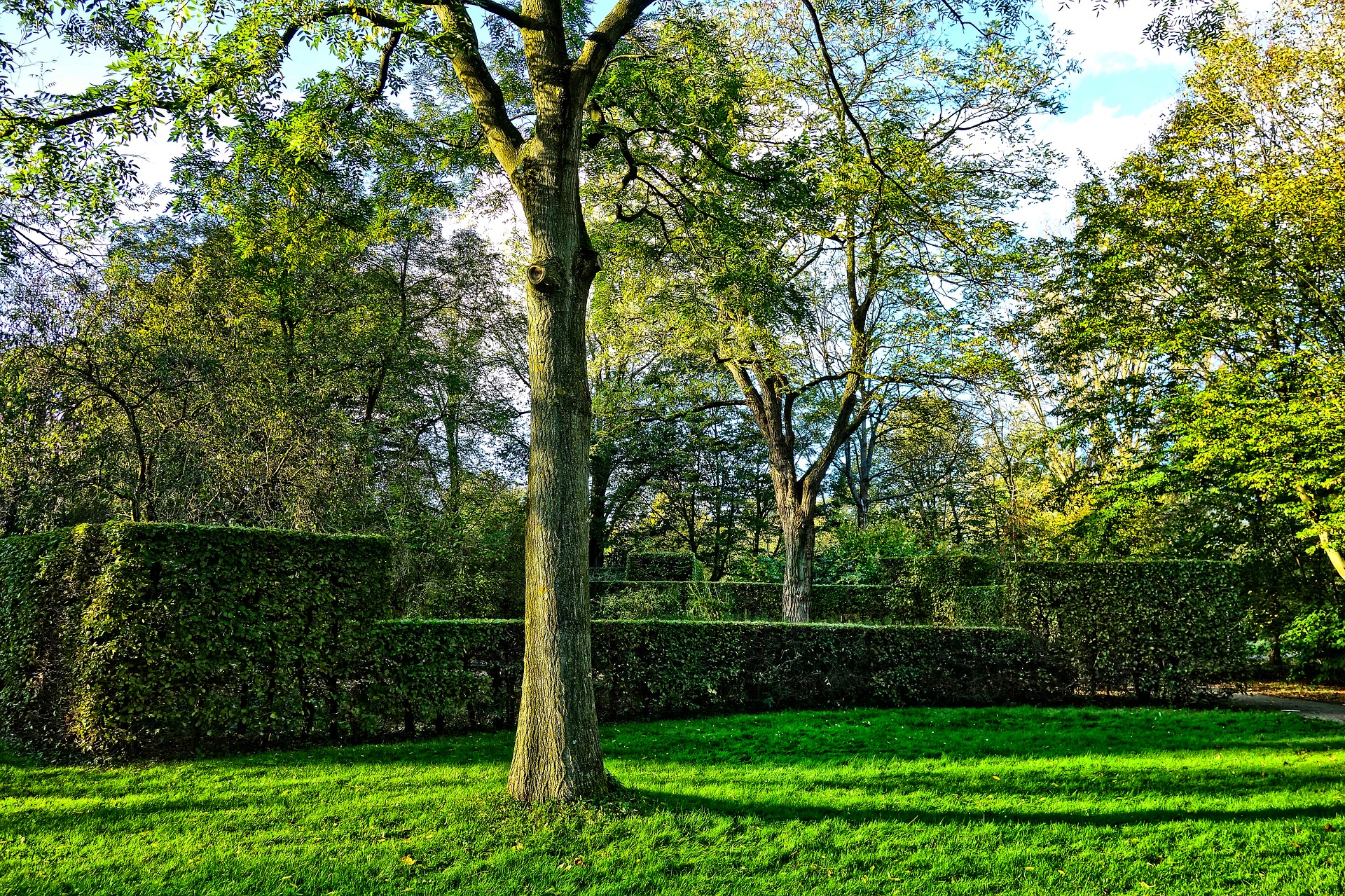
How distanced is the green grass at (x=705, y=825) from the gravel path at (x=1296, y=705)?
3144 millimetres

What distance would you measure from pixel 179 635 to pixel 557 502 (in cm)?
404

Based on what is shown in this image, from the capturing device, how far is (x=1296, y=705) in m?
10.7

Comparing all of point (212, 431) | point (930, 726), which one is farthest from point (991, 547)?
point (212, 431)

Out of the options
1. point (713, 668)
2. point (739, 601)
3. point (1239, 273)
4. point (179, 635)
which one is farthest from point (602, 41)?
point (739, 601)

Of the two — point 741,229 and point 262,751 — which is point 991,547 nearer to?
point 741,229

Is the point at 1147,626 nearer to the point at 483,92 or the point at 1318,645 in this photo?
the point at 1318,645

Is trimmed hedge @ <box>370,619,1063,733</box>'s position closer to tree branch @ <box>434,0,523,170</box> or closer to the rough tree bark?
the rough tree bark

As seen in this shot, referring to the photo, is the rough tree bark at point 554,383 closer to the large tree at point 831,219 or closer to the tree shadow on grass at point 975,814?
the tree shadow on grass at point 975,814

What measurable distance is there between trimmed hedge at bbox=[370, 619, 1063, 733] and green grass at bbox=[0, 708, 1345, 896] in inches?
36.1

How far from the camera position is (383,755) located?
A: 693 centimetres

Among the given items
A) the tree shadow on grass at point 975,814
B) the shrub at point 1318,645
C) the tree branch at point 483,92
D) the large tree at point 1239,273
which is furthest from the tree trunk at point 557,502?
the shrub at point 1318,645

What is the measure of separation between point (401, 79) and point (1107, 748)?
32.0ft

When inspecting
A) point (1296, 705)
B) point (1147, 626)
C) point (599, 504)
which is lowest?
point (1296, 705)

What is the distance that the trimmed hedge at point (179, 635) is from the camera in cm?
645
